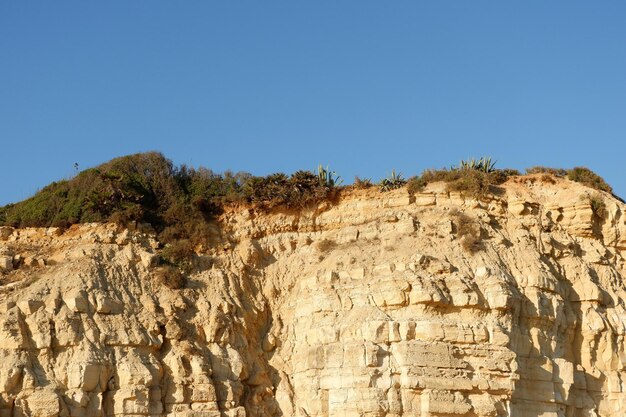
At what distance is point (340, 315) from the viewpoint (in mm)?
24781

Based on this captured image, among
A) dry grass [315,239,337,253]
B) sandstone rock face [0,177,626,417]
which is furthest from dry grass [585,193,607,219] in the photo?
dry grass [315,239,337,253]

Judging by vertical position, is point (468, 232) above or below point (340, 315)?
above

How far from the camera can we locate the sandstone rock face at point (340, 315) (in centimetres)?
2284

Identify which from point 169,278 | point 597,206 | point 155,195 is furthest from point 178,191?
point 597,206

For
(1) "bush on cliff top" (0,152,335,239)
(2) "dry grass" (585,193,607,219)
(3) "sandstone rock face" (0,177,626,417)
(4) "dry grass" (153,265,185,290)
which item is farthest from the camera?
(2) "dry grass" (585,193,607,219)

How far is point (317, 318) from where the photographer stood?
82.2 ft

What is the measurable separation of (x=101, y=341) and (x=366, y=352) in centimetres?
658

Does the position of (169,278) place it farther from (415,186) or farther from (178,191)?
(415,186)

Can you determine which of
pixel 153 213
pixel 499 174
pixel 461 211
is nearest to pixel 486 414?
pixel 461 211

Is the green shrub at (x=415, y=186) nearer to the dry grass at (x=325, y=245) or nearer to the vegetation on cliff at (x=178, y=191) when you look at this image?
the vegetation on cliff at (x=178, y=191)

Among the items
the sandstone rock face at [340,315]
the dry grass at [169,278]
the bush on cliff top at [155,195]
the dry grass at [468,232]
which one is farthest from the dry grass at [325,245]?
the dry grass at [169,278]

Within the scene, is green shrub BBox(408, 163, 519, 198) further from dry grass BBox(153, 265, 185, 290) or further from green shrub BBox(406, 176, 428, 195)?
dry grass BBox(153, 265, 185, 290)

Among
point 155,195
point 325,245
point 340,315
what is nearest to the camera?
point 340,315

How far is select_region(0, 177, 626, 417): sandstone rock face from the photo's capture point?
899 inches
